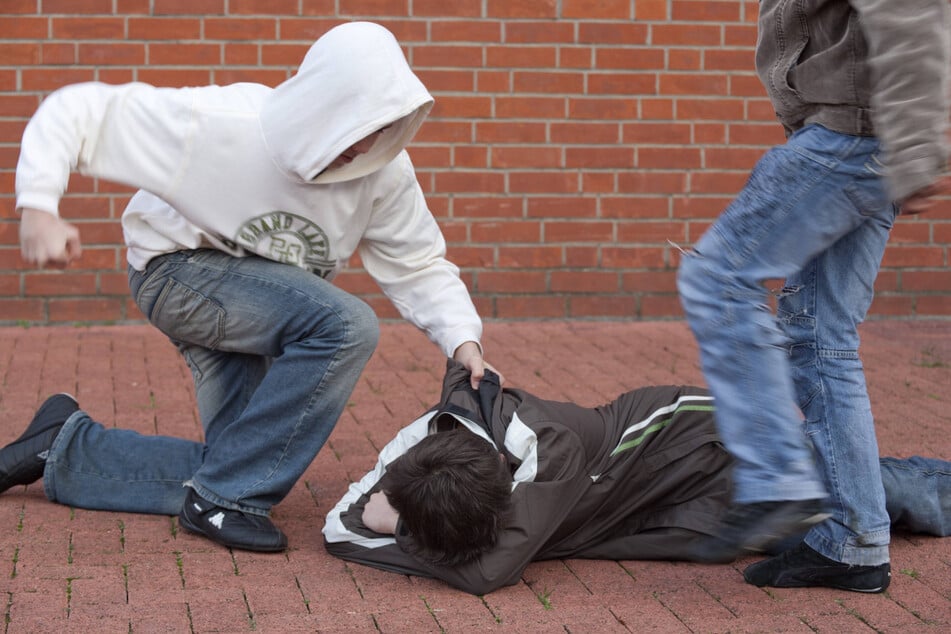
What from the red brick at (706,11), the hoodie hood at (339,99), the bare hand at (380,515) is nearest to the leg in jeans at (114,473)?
the bare hand at (380,515)

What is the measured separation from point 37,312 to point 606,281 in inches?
120

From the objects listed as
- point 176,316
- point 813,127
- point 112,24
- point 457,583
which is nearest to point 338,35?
point 176,316

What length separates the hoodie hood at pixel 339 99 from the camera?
3.25m

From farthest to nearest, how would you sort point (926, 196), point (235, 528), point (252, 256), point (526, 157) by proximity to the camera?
1. point (526, 157)
2. point (252, 256)
3. point (235, 528)
4. point (926, 196)

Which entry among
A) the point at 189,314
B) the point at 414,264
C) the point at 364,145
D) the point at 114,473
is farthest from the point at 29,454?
the point at 364,145

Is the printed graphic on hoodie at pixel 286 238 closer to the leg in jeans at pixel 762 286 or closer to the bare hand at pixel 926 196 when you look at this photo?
the leg in jeans at pixel 762 286

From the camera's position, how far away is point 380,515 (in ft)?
11.1

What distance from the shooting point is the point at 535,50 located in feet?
22.3

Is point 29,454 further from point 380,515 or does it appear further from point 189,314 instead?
point 380,515

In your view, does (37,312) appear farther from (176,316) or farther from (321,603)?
(321,603)

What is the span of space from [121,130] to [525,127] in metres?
3.78

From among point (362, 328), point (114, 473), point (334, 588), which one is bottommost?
point (334, 588)

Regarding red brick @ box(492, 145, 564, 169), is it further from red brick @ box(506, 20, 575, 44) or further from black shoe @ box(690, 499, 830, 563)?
black shoe @ box(690, 499, 830, 563)

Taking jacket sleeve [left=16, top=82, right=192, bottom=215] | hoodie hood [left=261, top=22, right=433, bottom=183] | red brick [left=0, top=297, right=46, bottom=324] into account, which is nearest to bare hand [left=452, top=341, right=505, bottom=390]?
hoodie hood [left=261, top=22, right=433, bottom=183]
